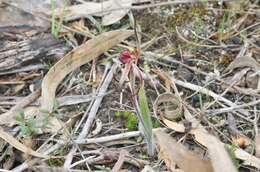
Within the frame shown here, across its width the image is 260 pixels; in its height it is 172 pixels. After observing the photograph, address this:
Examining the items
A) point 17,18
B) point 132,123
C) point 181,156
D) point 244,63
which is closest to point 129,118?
point 132,123

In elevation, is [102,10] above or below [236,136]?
above

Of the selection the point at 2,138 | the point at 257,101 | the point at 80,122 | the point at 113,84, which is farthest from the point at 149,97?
the point at 2,138

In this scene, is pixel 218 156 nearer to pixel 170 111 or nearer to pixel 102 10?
pixel 170 111

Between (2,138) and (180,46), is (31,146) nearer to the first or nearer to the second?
(2,138)

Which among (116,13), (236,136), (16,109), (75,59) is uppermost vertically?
(116,13)

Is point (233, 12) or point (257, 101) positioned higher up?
point (233, 12)

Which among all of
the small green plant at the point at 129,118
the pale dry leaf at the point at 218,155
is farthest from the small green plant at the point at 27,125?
the pale dry leaf at the point at 218,155
